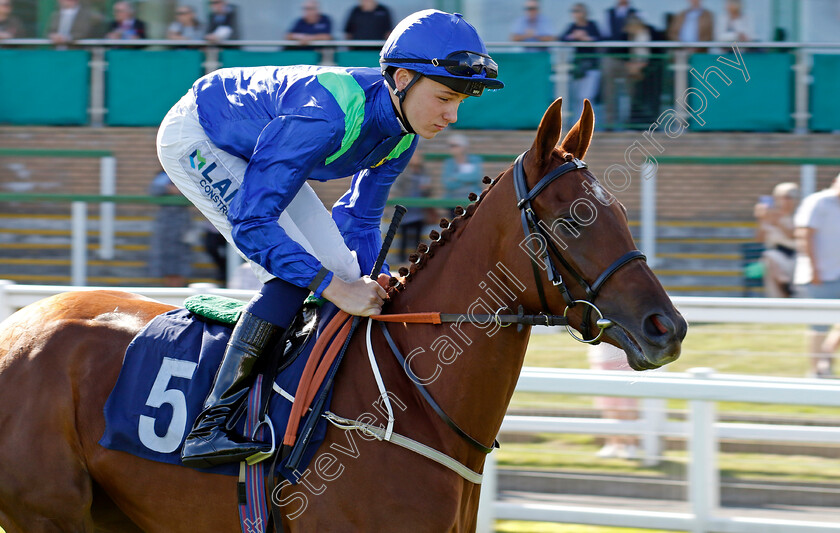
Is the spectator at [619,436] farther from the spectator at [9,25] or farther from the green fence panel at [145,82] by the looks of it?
the spectator at [9,25]

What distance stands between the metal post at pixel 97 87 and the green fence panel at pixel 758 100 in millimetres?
6169

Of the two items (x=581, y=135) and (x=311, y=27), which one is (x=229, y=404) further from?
(x=311, y=27)

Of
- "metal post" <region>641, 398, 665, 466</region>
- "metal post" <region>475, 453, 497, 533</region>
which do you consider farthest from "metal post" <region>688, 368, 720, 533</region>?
"metal post" <region>475, 453, 497, 533</region>

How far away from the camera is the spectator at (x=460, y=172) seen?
8.15m

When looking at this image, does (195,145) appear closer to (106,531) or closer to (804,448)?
(106,531)

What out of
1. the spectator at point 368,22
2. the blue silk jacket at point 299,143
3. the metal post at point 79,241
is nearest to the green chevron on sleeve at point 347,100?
the blue silk jacket at point 299,143

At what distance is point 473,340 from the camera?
2.64 m

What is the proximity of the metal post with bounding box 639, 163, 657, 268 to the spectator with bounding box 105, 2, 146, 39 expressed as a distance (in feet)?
18.8

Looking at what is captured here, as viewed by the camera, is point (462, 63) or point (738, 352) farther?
point (738, 352)

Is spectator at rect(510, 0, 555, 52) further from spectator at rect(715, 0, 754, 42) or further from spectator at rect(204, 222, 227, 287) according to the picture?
Result: spectator at rect(204, 222, 227, 287)

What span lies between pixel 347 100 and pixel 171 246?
5.76 metres

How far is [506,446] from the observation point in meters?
4.62

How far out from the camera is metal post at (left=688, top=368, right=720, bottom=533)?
4098mm

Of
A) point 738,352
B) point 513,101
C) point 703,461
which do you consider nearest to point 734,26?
point 513,101
